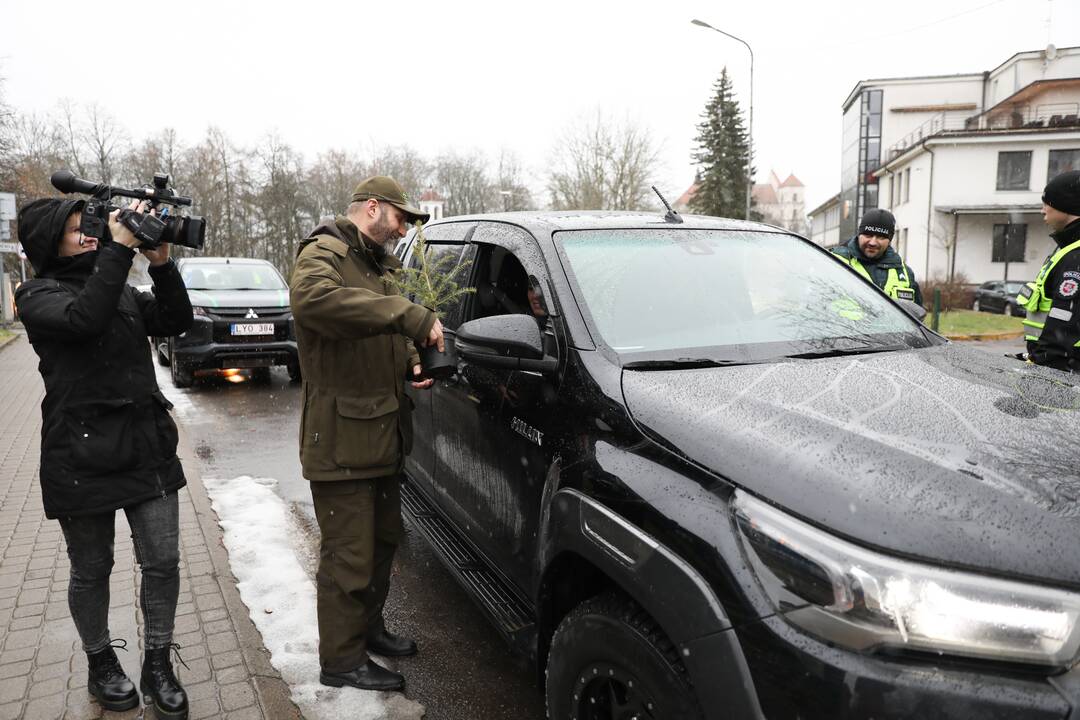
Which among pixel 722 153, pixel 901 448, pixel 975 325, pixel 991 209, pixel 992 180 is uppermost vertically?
pixel 722 153

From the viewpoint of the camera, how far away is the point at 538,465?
239 cm

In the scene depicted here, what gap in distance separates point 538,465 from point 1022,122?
4928cm

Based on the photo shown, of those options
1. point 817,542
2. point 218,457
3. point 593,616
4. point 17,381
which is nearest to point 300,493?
point 218,457

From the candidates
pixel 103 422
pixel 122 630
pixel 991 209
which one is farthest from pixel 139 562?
pixel 991 209

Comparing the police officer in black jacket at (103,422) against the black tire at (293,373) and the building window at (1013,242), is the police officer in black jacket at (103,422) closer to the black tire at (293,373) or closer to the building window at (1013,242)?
the black tire at (293,373)

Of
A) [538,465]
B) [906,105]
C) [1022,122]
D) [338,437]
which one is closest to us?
[538,465]

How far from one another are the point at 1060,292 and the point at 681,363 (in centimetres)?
278

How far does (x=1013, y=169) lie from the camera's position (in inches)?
1484

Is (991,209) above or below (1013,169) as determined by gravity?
below

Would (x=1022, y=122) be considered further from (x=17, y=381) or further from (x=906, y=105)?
(x=17, y=381)

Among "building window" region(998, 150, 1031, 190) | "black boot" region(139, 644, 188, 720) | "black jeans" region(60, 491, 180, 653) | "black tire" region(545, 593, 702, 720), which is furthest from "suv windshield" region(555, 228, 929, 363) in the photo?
"building window" region(998, 150, 1031, 190)

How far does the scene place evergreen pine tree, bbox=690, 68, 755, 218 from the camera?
5025 cm

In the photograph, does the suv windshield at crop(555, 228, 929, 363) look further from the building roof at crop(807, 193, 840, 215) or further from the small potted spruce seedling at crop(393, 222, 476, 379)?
Result: the building roof at crop(807, 193, 840, 215)

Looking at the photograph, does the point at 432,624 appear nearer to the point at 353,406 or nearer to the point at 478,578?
the point at 478,578
